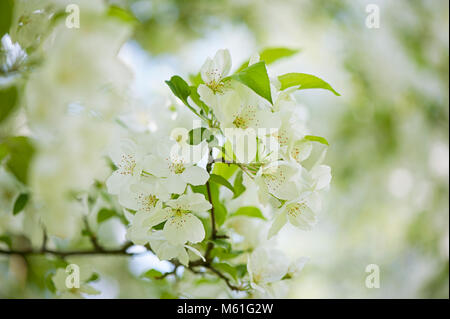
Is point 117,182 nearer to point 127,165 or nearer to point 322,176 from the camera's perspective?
point 127,165

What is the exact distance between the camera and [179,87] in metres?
0.52

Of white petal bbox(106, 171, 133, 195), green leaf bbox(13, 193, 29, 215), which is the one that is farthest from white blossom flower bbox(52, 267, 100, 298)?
white petal bbox(106, 171, 133, 195)

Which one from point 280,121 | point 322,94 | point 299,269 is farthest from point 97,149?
point 322,94

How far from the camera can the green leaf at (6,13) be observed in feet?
1.33

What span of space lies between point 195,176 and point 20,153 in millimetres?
196

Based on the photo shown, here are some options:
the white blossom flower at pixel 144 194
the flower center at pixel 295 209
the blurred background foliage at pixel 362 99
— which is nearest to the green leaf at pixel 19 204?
the white blossom flower at pixel 144 194

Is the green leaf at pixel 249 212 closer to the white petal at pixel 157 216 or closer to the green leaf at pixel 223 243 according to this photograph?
the green leaf at pixel 223 243

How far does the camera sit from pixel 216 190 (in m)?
0.60

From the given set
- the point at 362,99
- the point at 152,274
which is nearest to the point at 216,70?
the point at 152,274

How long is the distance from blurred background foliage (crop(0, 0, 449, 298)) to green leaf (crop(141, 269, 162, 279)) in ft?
4.33

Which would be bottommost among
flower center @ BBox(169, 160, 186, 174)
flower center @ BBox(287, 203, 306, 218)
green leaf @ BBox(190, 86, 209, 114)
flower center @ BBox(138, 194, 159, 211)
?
flower center @ BBox(287, 203, 306, 218)

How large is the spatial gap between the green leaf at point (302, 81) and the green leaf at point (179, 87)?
14 centimetres

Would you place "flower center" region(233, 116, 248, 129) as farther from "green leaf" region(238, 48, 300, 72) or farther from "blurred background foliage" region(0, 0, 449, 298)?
"blurred background foliage" region(0, 0, 449, 298)

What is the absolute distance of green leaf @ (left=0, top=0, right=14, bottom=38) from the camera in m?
0.40
